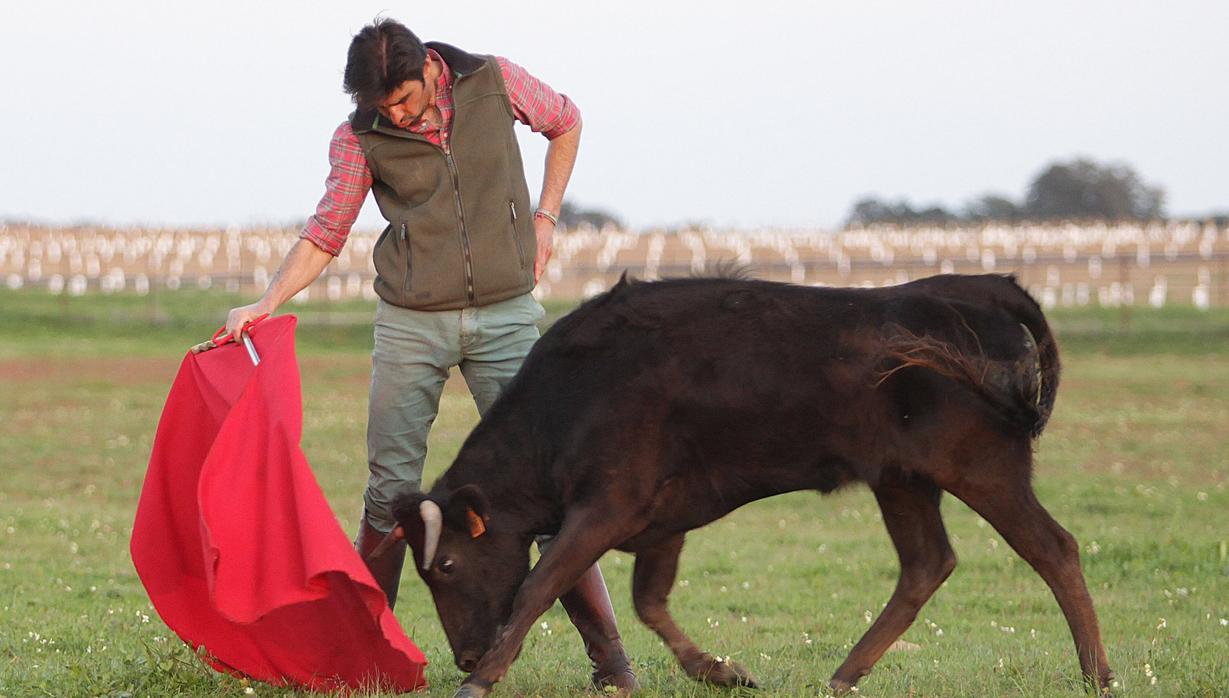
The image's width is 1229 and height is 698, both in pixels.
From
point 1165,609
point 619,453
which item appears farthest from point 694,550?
point 619,453

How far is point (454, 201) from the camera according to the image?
5.60 m

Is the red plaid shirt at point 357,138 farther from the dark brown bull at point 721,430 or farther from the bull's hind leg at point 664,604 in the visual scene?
the bull's hind leg at point 664,604

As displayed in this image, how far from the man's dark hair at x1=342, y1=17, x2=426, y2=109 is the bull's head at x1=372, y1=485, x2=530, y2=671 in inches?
59.3

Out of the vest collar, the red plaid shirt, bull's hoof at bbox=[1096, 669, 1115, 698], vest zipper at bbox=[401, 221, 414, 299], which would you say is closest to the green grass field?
bull's hoof at bbox=[1096, 669, 1115, 698]

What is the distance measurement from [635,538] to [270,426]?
4.62 ft

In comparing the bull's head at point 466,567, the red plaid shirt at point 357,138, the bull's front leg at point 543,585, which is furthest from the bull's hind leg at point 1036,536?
the red plaid shirt at point 357,138

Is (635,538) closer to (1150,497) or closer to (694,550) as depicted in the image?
(694,550)

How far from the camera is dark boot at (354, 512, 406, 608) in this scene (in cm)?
586

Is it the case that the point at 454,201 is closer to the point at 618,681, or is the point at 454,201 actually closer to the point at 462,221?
the point at 462,221

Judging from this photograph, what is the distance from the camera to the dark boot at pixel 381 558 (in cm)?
586

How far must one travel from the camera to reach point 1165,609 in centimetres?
801

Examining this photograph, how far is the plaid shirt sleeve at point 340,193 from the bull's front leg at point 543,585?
1.56m

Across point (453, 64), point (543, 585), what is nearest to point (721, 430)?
point (543, 585)

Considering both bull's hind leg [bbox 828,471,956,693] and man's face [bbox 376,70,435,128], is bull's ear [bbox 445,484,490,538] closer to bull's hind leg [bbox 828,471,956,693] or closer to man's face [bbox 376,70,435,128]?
man's face [bbox 376,70,435,128]
